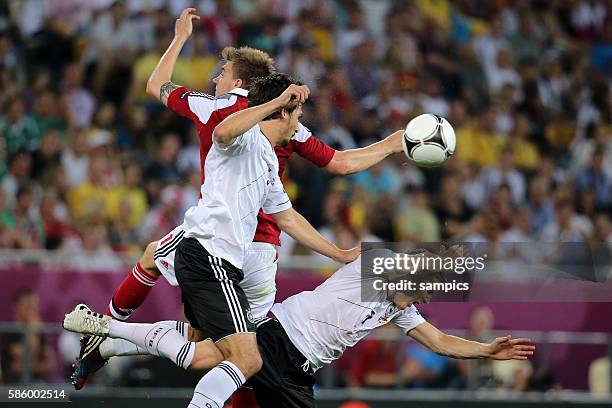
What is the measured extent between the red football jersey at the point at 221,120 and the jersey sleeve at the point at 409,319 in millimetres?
1028

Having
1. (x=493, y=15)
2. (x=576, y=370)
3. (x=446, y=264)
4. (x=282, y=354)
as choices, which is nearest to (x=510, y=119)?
(x=493, y=15)

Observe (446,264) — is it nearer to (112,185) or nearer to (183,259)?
(183,259)

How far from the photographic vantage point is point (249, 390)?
891cm

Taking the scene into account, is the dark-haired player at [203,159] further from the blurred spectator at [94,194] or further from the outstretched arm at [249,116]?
the blurred spectator at [94,194]

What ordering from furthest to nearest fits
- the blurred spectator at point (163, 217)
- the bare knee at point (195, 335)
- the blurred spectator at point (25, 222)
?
the blurred spectator at point (163, 217) → the blurred spectator at point (25, 222) → the bare knee at point (195, 335)

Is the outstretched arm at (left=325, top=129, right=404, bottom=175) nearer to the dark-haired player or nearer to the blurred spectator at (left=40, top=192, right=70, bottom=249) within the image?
the dark-haired player

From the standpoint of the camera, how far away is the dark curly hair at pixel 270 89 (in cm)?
823

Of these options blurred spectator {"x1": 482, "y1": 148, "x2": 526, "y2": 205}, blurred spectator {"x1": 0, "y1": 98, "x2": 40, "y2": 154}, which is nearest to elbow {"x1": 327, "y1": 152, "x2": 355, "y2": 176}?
blurred spectator {"x1": 0, "y1": 98, "x2": 40, "y2": 154}

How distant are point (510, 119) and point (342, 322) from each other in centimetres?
889

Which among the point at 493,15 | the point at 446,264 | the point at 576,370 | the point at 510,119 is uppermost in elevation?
the point at 493,15

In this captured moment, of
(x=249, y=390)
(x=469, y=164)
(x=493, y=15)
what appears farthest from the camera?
(x=493, y=15)

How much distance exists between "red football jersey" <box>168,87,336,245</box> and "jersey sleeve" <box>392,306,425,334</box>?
1.03 metres

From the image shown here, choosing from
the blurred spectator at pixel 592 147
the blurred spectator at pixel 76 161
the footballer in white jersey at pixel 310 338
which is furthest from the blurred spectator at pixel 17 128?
the blurred spectator at pixel 592 147

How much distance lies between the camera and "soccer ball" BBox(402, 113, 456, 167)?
29.7 feet
